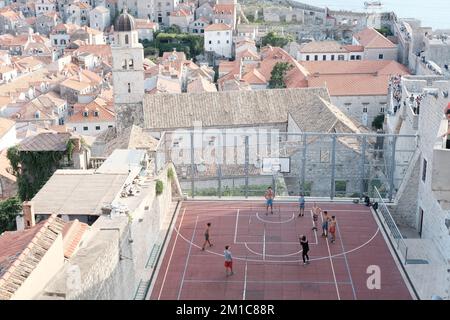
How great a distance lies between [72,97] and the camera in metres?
58.5

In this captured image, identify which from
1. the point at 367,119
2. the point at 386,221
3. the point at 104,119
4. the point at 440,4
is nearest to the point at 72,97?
the point at 104,119

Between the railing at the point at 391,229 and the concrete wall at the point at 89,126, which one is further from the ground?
the railing at the point at 391,229

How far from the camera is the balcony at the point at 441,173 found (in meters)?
16.8

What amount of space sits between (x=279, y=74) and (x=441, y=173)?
34192 millimetres

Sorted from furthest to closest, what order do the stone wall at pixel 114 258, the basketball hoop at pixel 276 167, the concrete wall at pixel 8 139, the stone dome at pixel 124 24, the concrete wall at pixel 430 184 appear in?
the concrete wall at pixel 8 139 < the stone dome at pixel 124 24 < the basketball hoop at pixel 276 167 < the concrete wall at pixel 430 184 < the stone wall at pixel 114 258

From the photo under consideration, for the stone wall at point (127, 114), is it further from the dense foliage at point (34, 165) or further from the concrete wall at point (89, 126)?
the concrete wall at point (89, 126)

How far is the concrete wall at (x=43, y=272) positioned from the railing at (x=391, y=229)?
822cm

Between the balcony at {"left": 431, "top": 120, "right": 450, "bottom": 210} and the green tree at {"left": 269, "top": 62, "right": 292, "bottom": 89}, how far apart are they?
108 feet

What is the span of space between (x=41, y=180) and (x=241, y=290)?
34.3ft

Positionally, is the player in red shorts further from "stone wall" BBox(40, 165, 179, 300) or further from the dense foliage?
the dense foliage

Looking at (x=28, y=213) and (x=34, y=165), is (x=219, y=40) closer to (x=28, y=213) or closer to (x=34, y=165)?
(x=34, y=165)

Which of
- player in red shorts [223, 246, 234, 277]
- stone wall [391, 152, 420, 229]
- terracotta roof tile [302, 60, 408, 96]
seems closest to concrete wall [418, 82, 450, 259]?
stone wall [391, 152, 420, 229]

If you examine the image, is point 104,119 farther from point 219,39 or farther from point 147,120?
point 219,39

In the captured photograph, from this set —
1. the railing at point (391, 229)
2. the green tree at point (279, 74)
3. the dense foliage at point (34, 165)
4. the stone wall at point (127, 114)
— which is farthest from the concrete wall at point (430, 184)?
the green tree at point (279, 74)
